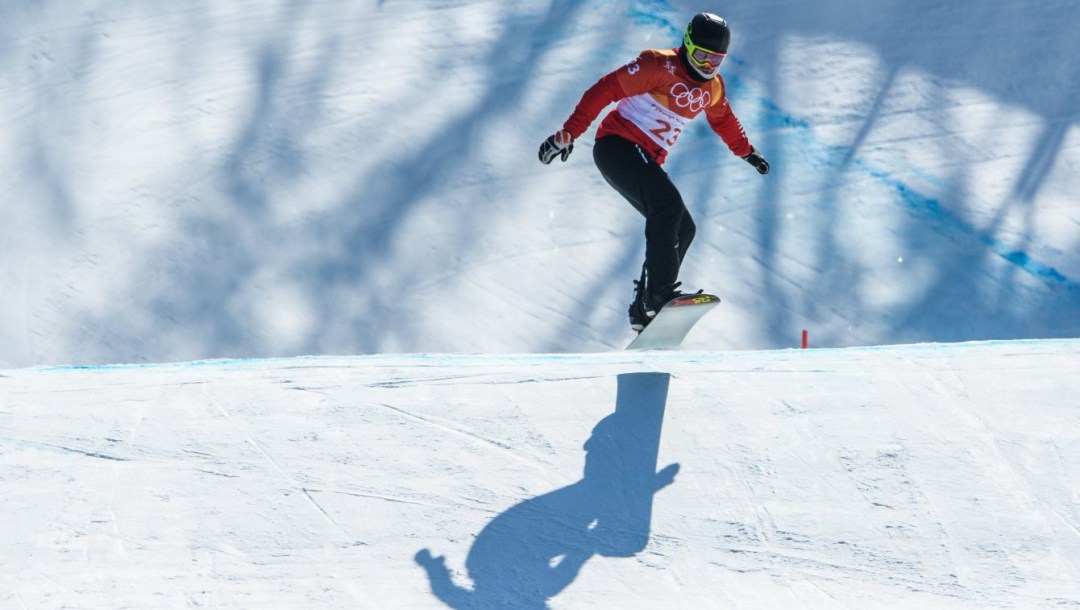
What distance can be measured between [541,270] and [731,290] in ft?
3.60

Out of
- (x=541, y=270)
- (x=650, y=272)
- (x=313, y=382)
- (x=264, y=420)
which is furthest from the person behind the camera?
(x=541, y=270)

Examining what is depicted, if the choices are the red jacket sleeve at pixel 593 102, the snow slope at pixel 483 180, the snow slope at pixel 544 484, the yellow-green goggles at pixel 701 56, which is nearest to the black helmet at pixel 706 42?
the yellow-green goggles at pixel 701 56

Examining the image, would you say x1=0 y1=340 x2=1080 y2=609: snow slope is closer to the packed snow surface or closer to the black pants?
the packed snow surface

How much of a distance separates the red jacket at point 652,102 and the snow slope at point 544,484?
1.00 meters

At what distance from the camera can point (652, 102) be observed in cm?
470

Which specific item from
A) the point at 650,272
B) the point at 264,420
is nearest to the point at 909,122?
the point at 650,272

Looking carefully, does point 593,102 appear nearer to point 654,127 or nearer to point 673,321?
point 654,127

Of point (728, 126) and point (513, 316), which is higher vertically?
point (728, 126)

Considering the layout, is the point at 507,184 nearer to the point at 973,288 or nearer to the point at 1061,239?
the point at 973,288

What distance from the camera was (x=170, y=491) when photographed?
11.1 ft

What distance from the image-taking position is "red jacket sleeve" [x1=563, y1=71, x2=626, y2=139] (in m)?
4.57

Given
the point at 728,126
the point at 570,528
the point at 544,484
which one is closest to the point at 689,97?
the point at 728,126

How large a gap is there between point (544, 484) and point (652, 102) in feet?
6.17

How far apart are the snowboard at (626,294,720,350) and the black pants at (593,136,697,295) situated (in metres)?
0.10
